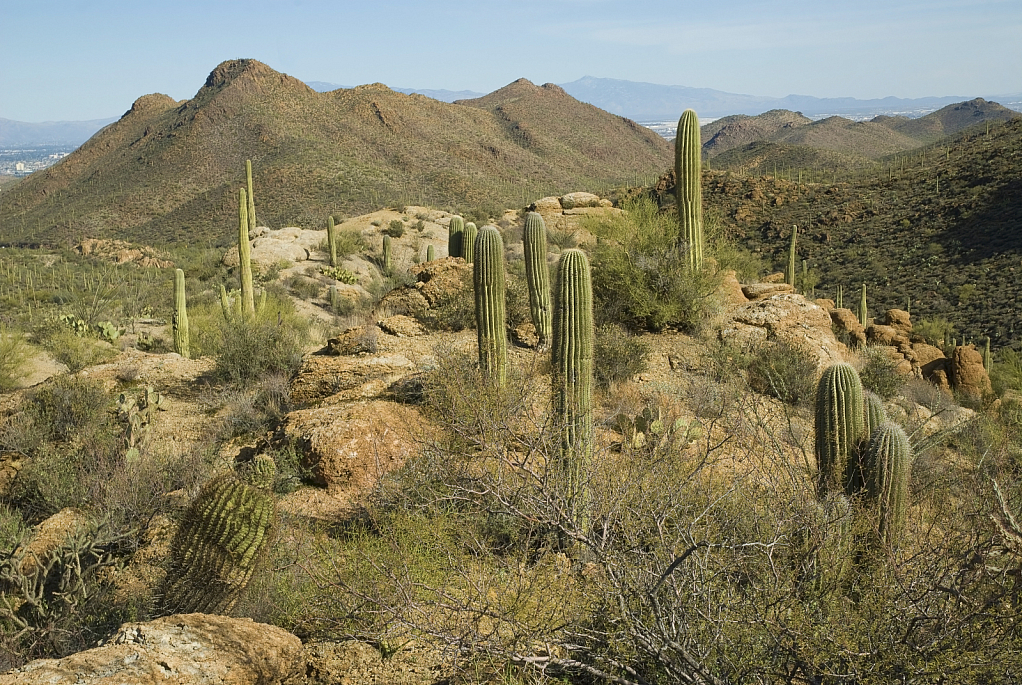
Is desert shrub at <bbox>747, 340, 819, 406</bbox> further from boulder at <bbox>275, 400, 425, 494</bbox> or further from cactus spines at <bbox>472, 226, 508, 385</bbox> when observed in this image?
boulder at <bbox>275, 400, 425, 494</bbox>

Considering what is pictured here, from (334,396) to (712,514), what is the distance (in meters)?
5.13

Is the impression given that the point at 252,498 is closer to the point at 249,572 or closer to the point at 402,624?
the point at 249,572

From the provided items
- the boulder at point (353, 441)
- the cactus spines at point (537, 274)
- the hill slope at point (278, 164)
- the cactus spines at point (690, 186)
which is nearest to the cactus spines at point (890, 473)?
the boulder at point (353, 441)

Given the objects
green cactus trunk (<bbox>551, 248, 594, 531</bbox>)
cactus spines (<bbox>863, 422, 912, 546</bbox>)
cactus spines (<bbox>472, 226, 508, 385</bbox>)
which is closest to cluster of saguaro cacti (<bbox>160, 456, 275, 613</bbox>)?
green cactus trunk (<bbox>551, 248, 594, 531</bbox>)

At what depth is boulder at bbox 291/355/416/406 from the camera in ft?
29.2

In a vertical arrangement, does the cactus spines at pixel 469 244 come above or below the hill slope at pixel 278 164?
below

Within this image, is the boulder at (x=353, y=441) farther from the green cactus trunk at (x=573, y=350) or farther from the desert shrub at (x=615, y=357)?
the desert shrub at (x=615, y=357)

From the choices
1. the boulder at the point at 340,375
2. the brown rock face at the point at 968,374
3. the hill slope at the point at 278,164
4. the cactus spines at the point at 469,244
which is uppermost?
the hill slope at the point at 278,164

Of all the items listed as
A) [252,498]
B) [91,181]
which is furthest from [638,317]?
[91,181]

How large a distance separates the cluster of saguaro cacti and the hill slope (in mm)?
32758

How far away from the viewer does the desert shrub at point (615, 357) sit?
32.7 ft

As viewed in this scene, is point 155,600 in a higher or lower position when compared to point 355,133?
lower

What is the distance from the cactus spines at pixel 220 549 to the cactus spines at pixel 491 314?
3732mm

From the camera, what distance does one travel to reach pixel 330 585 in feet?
14.3
